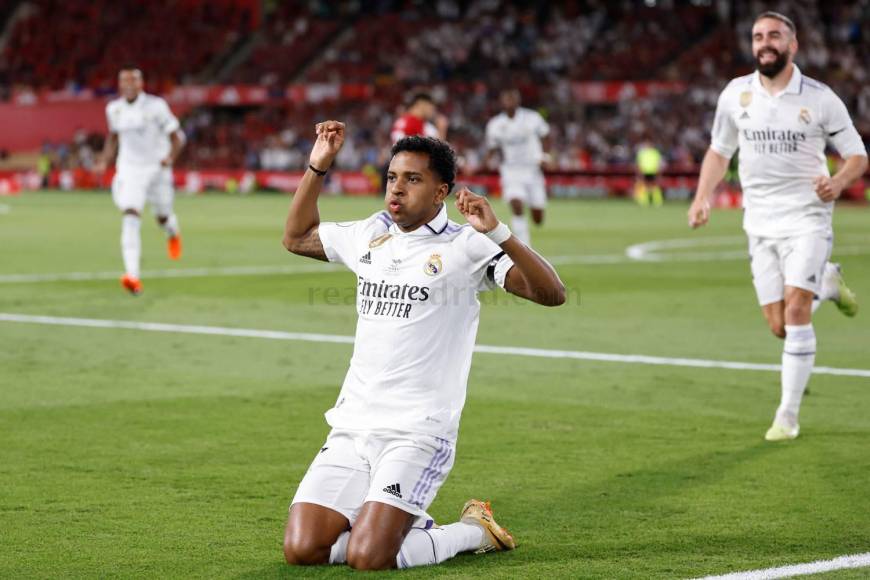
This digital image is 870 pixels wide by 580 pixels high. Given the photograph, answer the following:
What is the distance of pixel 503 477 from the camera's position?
7270mm

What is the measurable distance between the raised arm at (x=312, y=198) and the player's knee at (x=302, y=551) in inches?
51.9

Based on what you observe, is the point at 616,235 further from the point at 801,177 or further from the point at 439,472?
the point at 439,472

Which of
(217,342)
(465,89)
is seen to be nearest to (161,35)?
(465,89)

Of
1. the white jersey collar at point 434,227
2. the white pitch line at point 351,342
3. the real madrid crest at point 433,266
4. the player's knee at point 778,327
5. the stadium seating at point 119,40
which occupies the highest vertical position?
the stadium seating at point 119,40

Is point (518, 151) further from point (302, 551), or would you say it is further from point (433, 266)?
point (302, 551)

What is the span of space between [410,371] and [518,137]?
16.9 meters

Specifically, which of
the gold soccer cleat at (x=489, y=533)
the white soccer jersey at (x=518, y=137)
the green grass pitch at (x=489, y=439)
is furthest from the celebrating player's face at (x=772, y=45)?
the white soccer jersey at (x=518, y=137)

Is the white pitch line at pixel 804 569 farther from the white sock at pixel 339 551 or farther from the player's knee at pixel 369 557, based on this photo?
the white sock at pixel 339 551

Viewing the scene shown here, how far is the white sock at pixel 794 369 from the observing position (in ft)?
27.4

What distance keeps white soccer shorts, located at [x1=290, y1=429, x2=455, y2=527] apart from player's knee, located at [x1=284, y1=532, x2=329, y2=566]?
0.67 feet

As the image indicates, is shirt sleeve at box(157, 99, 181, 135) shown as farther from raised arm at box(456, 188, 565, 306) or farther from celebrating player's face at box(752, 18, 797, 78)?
raised arm at box(456, 188, 565, 306)

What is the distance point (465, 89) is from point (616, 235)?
2409 cm

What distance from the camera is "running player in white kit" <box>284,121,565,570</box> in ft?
18.4

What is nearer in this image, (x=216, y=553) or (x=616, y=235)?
(x=216, y=553)
